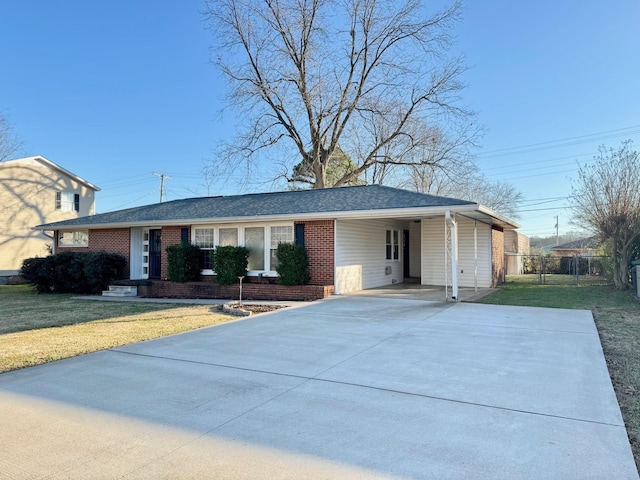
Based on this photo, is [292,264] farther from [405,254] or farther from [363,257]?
[405,254]

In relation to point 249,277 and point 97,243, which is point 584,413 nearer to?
point 249,277

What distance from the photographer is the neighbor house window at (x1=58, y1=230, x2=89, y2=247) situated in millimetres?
17484

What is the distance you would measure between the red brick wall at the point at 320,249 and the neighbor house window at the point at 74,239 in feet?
34.7

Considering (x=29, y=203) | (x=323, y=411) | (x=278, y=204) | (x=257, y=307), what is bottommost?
(x=323, y=411)

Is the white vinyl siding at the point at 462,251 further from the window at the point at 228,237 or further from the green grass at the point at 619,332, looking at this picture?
the window at the point at 228,237

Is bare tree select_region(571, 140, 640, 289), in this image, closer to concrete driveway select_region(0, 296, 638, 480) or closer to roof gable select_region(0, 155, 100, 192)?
concrete driveway select_region(0, 296, 638, 480)

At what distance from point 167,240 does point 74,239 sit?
5.55m

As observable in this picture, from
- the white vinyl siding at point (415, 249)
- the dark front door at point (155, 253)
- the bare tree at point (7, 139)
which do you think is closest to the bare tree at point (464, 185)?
the white vinyl siding at point (415, 249)

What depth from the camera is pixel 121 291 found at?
14453 millimetres

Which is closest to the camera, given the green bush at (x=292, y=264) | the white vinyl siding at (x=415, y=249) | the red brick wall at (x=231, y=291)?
the red brick wall at (x=231, y=291)

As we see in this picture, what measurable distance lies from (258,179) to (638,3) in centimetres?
1922

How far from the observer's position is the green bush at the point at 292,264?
12344mm

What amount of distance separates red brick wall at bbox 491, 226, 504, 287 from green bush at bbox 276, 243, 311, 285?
7305 mm

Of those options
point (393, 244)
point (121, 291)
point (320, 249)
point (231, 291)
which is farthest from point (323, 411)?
point (393, 244)
